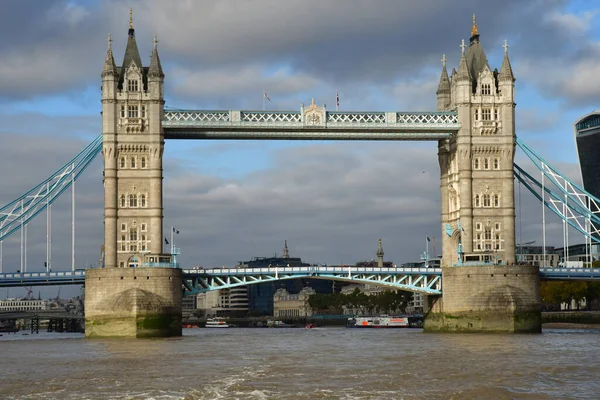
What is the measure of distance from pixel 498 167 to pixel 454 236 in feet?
25.3

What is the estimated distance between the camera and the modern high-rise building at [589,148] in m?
176

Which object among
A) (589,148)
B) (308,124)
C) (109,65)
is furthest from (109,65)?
(589,148)

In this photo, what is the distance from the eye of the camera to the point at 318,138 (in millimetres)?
100625

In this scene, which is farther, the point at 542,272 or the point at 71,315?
the point at 71,315

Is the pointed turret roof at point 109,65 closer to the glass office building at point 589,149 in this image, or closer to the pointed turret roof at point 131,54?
the pointed turret roof at point 131,54

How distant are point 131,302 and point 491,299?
3041cm

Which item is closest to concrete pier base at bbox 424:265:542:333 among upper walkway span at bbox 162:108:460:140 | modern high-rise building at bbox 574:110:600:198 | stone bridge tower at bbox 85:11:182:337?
upper walkway span at bbox 162:108:460:140

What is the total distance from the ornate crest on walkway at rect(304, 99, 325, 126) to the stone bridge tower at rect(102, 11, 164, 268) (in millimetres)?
13049

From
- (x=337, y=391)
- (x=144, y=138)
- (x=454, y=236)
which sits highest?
(x=144, y=138)

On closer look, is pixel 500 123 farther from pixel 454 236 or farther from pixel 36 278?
pixel 36 278

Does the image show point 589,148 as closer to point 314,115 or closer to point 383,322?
point 383,322

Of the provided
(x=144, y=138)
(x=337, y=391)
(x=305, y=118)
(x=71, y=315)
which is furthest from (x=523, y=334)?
(x=71, y=315)

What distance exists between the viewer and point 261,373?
5459 centimetres

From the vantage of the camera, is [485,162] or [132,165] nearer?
[132,165]
